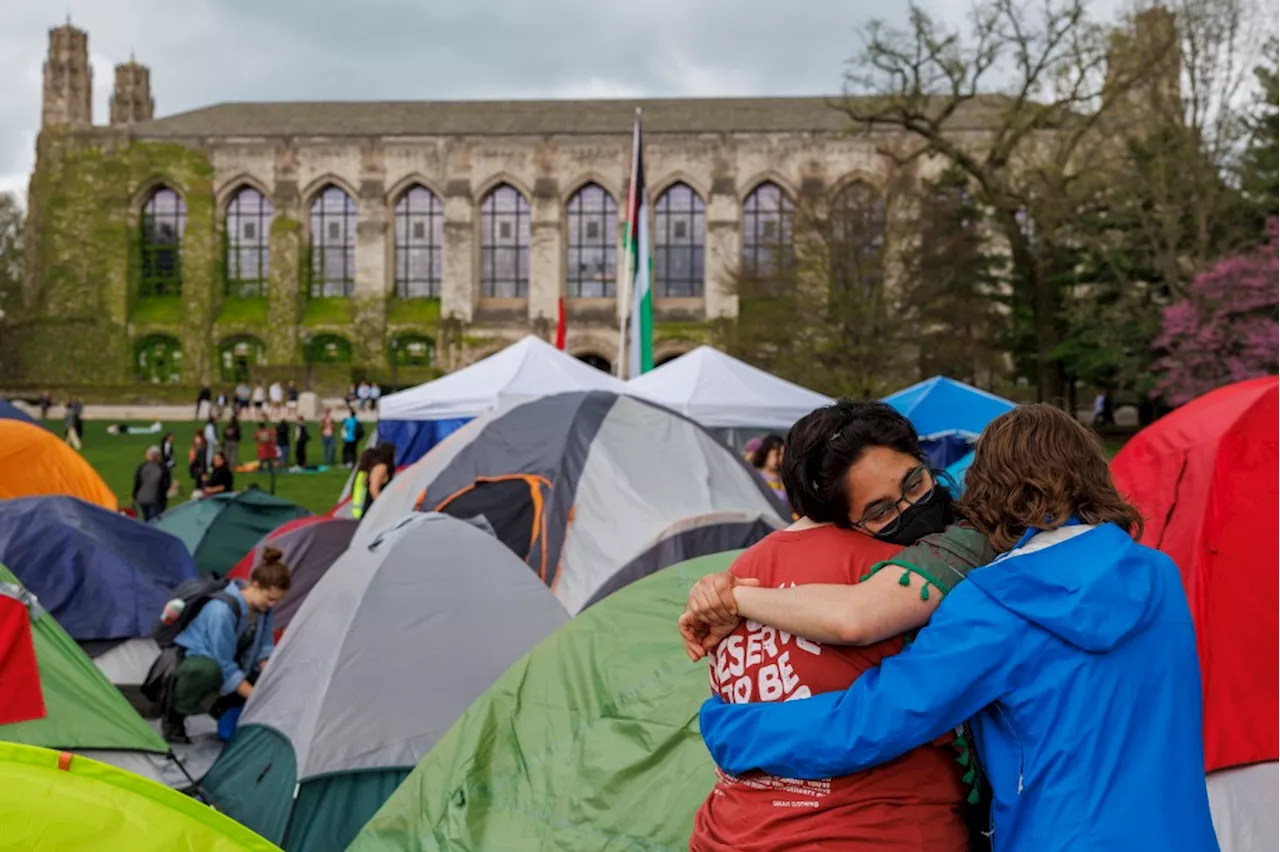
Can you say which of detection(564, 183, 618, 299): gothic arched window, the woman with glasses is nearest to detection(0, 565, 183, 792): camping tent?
the woman with glasses

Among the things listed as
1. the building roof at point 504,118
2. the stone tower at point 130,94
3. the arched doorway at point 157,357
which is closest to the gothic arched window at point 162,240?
the arched doorway at point 157,357

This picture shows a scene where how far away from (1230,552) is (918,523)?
2.42 meters

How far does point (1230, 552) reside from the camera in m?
3.99

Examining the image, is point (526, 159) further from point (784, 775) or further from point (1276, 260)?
point (784, 775)

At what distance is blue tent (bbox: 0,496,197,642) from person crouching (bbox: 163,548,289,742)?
1.67 m

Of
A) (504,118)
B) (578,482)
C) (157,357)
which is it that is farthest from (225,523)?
(504,118)

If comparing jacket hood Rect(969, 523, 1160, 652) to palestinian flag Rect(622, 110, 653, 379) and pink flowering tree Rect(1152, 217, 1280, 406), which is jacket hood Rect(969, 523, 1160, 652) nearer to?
palestinian flag Rect(622, 110, 653, 379)

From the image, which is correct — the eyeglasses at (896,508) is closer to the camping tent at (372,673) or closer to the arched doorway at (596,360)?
the camping tent at (372,673)

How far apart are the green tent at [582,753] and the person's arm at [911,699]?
1188 millimetres

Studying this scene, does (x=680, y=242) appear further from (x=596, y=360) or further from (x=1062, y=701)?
(x=1062, y=701)

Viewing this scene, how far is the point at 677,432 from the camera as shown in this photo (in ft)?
29.2

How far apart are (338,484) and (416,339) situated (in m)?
26.6

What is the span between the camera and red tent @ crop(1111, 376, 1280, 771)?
12.2ft

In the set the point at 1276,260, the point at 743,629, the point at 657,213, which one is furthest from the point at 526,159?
the point at 743,629
